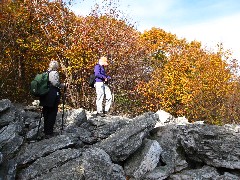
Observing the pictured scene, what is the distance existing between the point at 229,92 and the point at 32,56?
18.2 metres

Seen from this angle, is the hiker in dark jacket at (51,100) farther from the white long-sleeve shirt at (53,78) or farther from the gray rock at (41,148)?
the gray rock at (41,148)

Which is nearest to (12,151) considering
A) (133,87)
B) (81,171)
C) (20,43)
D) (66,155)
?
(66,155)

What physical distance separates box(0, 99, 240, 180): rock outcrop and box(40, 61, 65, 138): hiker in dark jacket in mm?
482

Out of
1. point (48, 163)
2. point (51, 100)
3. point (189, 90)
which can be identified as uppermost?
point (51, 100)

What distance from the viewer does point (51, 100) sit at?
991 cm

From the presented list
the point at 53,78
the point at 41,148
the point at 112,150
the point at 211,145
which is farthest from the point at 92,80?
the point at 211,145

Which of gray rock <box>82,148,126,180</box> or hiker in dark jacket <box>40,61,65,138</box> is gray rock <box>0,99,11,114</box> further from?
gray rock <box>82,148,126,180</box>

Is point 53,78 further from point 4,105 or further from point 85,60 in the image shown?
point 85,60

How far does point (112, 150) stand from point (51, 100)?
2.56 metres

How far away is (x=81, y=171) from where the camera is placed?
7836 millimetres

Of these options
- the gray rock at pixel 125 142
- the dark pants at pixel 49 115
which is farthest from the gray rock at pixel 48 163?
the dark pants at pixel 49 115

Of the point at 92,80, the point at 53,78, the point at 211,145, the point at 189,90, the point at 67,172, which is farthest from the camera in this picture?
the point at 189,90

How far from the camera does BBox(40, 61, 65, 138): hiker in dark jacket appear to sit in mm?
9891

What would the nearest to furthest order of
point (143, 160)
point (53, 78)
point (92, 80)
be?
point (143, 160), point (53, 78), point (92, 80)
